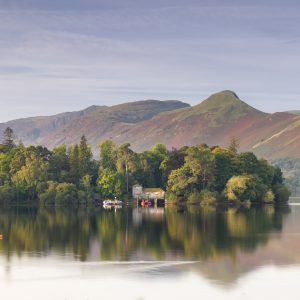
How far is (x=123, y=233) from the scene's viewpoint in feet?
298

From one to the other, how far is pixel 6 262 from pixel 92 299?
19044 mm

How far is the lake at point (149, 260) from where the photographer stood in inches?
1929

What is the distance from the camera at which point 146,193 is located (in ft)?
595

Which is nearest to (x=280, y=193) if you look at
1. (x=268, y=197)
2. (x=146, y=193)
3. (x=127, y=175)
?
(x=268, y=197)

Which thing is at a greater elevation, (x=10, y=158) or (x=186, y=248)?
(x=10, y=158)

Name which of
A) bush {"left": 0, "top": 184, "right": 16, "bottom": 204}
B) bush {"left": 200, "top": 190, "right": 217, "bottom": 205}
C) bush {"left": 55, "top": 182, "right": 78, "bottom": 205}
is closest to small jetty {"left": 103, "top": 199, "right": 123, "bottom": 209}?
bush {"left": 55, "top": 182, "right": 78, "bottom": 205}

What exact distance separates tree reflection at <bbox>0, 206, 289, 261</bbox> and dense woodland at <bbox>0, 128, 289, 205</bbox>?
43.4 meters

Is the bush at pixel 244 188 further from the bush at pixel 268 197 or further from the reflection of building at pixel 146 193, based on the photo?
the reflection of building at pixel 146 193

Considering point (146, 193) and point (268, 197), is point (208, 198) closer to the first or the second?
point (268, 197)

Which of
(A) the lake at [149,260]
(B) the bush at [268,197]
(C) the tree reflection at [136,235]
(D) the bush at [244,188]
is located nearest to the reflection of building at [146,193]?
(D) the bush at [244,188]

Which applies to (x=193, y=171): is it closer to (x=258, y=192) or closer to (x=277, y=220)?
(x=258, y=192)

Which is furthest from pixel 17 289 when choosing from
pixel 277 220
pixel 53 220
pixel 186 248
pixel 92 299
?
pixel 277 220

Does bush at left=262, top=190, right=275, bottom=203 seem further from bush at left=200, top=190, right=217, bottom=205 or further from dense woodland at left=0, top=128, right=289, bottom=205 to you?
bush at left=200, top=190, right=217, bottom=205

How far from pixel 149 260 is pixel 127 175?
11727cm
